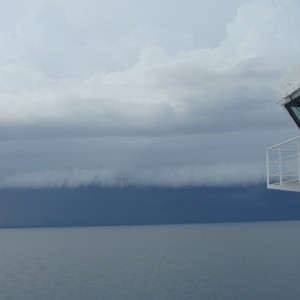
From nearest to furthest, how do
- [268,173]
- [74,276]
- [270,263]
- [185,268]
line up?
[268,173] < [74,276] < [185,268] < [270,263]

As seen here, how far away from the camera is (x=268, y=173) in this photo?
2245 cm

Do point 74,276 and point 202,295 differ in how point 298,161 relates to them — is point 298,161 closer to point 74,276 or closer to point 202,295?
point 202,295

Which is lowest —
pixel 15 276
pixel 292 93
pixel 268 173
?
pixel 15 276

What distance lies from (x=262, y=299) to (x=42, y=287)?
44.4 meters

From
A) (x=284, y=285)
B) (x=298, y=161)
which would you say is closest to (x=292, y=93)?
(x=298, y=161)

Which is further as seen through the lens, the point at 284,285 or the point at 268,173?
the point at 284,285

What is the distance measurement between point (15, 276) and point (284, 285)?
66.0m

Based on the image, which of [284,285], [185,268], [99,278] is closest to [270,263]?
[185,268]

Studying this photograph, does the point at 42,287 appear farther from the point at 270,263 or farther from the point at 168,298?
the point at 270,263

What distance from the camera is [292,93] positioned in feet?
71.2

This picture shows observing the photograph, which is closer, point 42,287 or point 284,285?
point 284,285

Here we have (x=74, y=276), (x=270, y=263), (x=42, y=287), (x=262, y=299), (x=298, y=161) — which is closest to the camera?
(x=298, y=161)

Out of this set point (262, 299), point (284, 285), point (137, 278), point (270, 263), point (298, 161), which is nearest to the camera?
point (298, 161)

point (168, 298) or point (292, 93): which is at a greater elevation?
point (292, 93)
